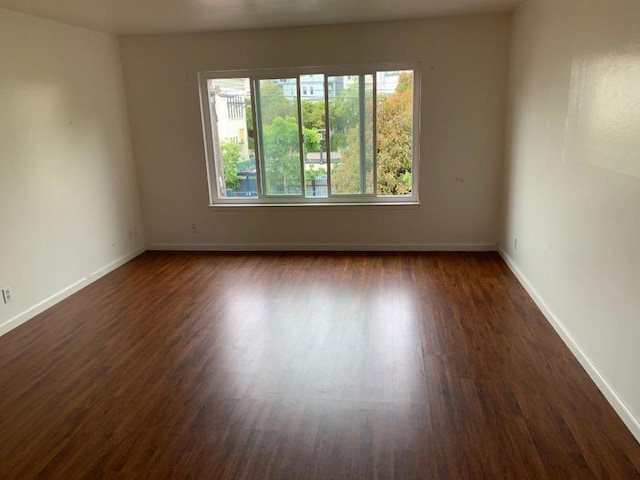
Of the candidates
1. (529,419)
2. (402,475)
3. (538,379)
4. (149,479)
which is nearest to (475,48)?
(538,379)

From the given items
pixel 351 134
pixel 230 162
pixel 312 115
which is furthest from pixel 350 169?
pixel 230 162

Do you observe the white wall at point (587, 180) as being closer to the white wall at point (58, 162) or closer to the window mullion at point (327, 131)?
the window mullion at point (327, 131)

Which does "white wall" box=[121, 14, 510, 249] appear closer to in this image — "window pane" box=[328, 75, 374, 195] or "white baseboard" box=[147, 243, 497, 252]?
"white baseboard" box=[147, 243, 497, 252]

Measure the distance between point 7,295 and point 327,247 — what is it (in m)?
3.30

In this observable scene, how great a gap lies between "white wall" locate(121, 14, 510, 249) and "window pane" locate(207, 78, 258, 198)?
0.71ft

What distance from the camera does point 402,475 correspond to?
211 centimetres

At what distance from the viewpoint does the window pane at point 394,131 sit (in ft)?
17.5

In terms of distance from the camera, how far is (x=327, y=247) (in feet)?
18.9

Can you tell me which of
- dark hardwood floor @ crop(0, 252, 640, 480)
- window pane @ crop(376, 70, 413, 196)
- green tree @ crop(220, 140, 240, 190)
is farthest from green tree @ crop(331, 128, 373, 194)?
dark hardwood floor @ crop(0, 252, 640, 480)

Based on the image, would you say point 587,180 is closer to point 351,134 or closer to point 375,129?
point 375,129

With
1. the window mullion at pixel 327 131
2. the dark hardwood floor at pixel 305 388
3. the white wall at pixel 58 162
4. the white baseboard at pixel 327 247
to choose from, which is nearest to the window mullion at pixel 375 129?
the window mullion at pixel 327 131

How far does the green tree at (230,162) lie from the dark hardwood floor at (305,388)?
1.78m

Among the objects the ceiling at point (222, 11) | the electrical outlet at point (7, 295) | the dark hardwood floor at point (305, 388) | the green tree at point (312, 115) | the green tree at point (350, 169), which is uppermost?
the ceiling at point (222, 11)

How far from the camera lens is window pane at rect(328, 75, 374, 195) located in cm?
539
